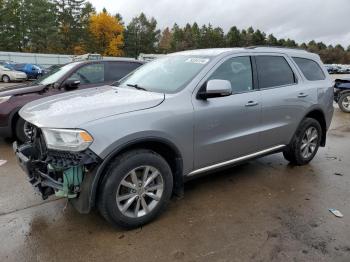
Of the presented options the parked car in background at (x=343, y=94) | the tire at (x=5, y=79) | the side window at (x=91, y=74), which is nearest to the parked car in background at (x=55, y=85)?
the side window at (x=91, y=74)

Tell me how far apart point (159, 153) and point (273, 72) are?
214 centimetres

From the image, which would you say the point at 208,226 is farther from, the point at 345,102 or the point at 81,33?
the point at 81,33

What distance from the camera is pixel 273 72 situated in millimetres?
4523

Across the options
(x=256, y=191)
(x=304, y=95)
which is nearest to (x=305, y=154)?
(x=304, y=95)

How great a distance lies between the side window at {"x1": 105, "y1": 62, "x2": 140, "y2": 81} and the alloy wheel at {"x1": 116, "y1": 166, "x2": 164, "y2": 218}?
424 cm

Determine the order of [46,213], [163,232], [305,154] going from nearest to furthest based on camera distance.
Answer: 1. [163,232]
2. [46,213]
3. [305,154]

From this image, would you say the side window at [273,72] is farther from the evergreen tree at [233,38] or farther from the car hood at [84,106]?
the evergreen tree at [233,38]

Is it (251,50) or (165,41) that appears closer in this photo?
(251,50)

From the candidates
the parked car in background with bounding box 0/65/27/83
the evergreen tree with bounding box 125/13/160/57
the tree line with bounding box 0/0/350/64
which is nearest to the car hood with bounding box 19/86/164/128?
the parked car in background with bounding box 0/65/27/83

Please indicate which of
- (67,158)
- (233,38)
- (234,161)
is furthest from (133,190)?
(233,38)

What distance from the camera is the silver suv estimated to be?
2891 mm

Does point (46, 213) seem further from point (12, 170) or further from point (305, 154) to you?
point (305, 154)

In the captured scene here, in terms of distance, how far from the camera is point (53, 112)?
3090mm

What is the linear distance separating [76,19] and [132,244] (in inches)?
2559
